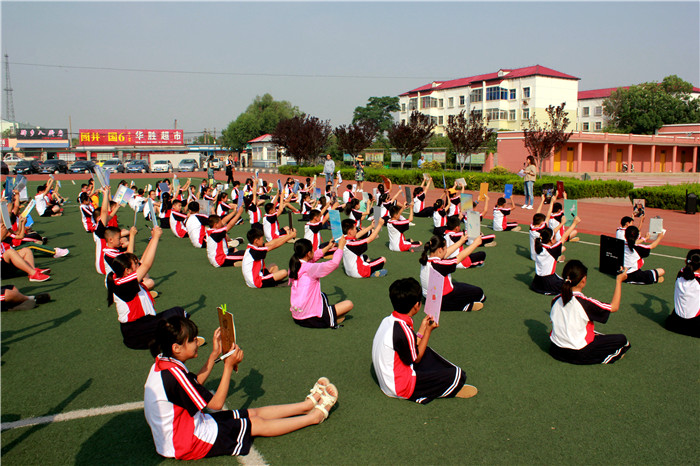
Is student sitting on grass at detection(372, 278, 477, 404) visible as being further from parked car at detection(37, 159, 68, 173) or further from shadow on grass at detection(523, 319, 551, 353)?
parked car at detection(37, 159, 68, 173)

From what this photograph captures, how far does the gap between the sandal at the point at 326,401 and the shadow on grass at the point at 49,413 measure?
2.38 m

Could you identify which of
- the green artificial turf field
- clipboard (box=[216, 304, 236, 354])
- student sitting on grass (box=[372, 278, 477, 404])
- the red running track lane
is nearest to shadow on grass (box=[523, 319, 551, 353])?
the green artificial turf field

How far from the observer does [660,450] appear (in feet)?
13.0

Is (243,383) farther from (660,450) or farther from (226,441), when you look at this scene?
(660,450)

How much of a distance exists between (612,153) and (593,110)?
107ft

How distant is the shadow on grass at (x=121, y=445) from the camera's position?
3902mm

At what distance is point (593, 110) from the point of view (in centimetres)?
7394

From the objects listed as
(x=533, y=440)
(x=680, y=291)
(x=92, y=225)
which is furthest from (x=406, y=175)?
(x=533, y=440)

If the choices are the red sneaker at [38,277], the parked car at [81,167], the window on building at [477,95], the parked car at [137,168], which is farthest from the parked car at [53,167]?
the window on building at [477,95]

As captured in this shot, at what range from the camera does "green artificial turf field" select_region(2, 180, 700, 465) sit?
13.2 feet

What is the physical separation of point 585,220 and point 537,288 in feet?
32.2

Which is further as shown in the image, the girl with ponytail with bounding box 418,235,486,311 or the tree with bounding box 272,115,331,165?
the tree with bounding box 272,115,331,165

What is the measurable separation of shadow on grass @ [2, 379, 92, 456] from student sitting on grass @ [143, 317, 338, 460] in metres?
1.33

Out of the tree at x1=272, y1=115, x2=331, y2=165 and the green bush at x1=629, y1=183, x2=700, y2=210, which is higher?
the tree at x1=272, y1=115, x2=331, y2=165
